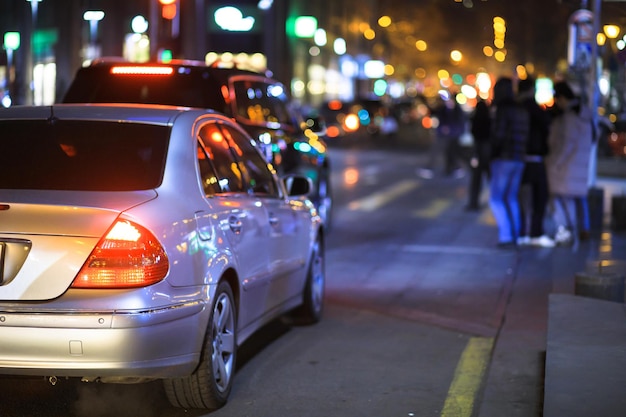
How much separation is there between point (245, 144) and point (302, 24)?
37.5 m

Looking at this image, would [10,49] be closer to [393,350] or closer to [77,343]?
[393,350]

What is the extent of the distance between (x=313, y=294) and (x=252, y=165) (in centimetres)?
153

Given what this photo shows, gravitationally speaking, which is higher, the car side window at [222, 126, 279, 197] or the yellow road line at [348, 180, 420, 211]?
the car side window at [222, 126, 279, 197]

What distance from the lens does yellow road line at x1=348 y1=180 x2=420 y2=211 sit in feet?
63.1

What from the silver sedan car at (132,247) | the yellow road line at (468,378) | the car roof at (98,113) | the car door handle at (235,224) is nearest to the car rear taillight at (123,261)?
the silver sedan car at (132,247)

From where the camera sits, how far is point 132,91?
11.7 meters

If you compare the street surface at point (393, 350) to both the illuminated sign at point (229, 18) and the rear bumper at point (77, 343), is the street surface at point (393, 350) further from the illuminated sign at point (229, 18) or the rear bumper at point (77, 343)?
the illuminated sign at point (229, 18)

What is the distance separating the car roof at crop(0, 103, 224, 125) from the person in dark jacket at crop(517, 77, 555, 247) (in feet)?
23.6

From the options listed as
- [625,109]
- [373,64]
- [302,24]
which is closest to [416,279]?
[625,109]

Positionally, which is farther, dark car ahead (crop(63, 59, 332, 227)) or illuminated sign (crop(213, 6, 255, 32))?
illuminated sign (crop(213, 6, 255, 32))

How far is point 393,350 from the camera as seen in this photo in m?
8.20

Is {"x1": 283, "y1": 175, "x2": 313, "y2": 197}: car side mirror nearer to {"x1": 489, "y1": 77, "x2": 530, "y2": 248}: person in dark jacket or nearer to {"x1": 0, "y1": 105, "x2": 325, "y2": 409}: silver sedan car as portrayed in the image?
{"x1": 0, "y1": 105, "x2": 325, "y2": 409}: silver sedan car

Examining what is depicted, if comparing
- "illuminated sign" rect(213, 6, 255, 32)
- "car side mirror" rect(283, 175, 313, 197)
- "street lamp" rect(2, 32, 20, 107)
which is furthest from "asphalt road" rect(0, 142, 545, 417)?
"illuminated sign" rect(213, 6, 255, 32)

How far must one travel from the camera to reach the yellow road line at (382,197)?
19219 mm
